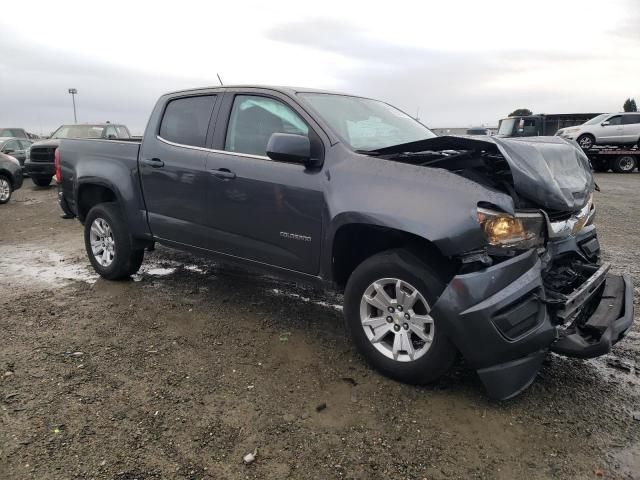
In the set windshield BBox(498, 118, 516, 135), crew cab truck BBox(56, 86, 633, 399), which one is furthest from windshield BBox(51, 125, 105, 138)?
windshield BBox(498, 118, 516, 135)

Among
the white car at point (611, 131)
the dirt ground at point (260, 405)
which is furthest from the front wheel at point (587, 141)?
the dirt ground at point (260, 405)

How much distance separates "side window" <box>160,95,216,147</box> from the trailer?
18.8 m

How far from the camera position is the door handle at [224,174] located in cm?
393

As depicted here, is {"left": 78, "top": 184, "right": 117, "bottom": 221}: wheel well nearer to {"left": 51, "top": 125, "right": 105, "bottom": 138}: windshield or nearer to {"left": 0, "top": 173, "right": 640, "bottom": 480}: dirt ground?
{"left": 0, "top": 173, "right": 640, "bottom": 480}: dirt ground

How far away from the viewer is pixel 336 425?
2766 millimetres

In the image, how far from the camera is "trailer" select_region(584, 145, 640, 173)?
19.4m

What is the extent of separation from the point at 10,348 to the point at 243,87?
106 inches

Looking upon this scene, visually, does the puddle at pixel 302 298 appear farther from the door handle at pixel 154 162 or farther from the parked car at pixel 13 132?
the parked car at pixel 13 132

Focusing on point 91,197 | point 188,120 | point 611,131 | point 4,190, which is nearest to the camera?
point 188,120

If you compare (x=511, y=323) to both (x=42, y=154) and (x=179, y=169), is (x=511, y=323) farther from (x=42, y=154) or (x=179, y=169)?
(x=42, y=154)

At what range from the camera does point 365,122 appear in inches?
159

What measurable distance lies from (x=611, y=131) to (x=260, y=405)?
2162 centimetres

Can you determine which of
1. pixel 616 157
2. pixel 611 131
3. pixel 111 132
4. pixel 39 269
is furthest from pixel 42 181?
pixel 611 131

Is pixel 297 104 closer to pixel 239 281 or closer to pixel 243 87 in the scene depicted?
pixel 243 87
